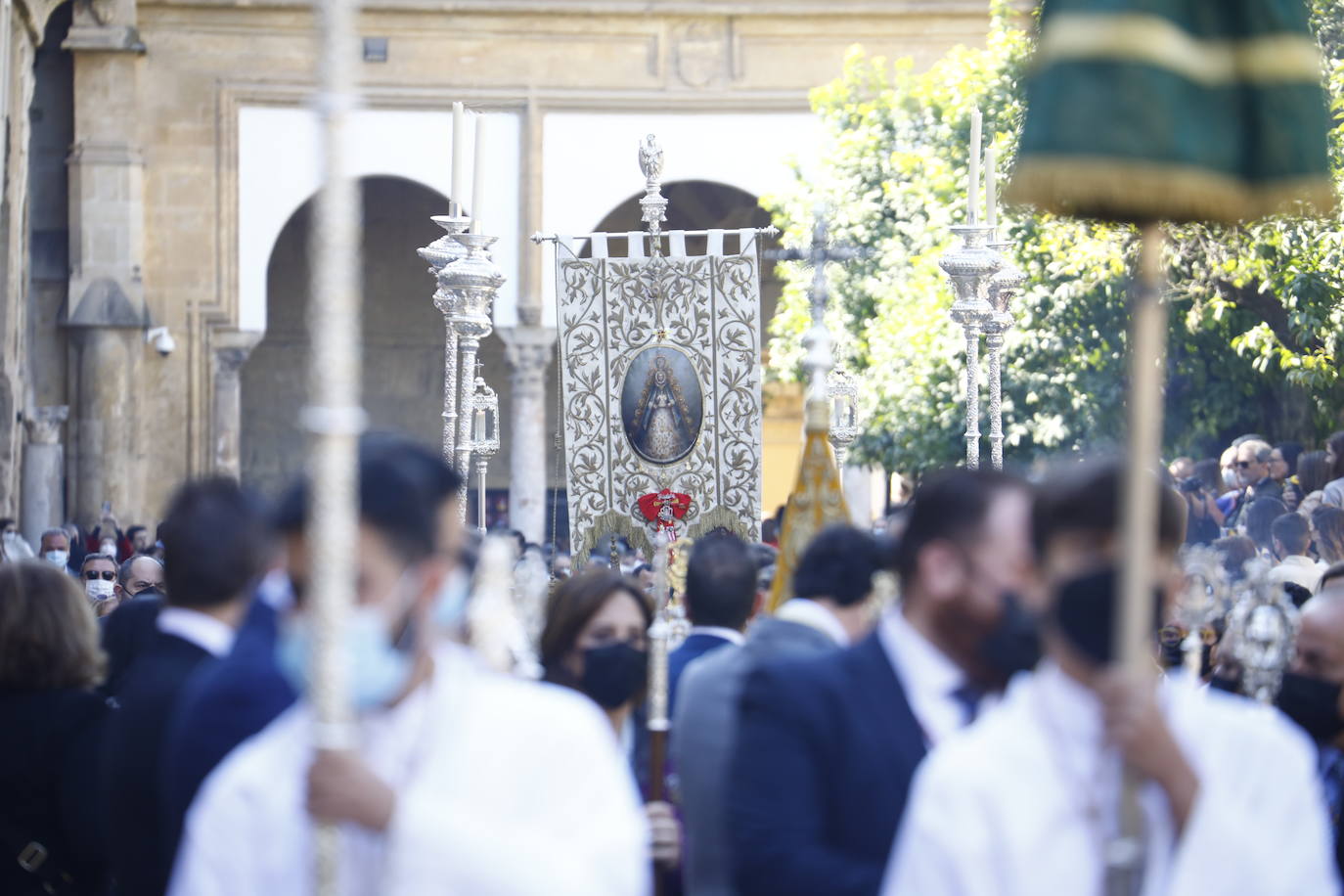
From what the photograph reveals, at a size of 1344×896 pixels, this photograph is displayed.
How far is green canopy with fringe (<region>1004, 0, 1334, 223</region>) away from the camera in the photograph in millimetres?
2580

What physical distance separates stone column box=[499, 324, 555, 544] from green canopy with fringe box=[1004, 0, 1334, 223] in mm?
18907

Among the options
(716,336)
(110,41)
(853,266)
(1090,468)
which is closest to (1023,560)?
(1090,468)

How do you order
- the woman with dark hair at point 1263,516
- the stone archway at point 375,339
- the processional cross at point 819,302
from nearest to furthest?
the processional cross at point 819,302
the woman with dark hair at point 1263,516
the stone archway at point 375,339

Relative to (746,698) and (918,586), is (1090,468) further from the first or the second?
(746,698)

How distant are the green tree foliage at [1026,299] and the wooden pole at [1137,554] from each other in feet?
31.7

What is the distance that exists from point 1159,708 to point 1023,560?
0.68 metres

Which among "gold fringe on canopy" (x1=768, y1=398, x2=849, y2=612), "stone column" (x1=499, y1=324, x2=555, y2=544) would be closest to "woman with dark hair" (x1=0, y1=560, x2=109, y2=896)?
"gold fringe on canopy" (x1=768, y1=398, x2=849, y2=612)

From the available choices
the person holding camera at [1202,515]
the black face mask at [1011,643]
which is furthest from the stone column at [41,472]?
the black face mask at [1011,643]

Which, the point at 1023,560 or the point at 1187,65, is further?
the point at 1023,560

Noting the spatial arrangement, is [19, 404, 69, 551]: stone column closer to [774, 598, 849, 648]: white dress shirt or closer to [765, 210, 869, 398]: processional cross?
[765, 210, 869, 398]: processional cross

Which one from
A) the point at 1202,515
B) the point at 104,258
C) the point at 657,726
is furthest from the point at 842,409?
the point at 104,258

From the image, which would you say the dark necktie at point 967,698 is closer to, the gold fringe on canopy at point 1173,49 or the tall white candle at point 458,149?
the gold fringe on canopy at point 1173,49

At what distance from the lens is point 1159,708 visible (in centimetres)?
245

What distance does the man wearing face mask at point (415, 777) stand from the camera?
243 cm
